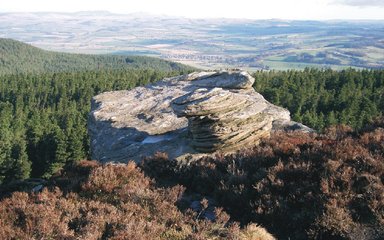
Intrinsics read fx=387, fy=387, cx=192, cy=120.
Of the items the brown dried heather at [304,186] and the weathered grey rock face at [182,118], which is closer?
the brown dried heather at [304,186]

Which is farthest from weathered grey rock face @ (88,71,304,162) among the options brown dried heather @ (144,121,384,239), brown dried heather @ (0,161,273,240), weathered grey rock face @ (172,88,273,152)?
brown dried heather @ (0,161,273,240)

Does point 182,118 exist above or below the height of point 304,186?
below

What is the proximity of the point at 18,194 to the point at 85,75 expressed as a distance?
148992mm

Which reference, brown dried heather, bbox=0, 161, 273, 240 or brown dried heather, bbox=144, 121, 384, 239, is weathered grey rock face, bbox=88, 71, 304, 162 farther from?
brown dried heather, bbox=0, 161, 273, 240

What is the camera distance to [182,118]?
2483 cm

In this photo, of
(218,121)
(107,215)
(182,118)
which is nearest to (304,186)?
(107,215)

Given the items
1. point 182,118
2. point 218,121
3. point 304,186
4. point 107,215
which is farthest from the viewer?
point 182,118

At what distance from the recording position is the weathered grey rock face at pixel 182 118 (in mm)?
16984

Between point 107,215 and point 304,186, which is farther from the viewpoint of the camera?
point 304,186

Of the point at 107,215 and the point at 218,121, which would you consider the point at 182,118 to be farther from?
the point at 107,215

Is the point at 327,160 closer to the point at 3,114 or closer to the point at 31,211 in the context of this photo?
the point at 31,211

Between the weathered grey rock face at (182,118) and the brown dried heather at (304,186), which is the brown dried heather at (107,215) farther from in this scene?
the weathered grey rock face at (182,118)

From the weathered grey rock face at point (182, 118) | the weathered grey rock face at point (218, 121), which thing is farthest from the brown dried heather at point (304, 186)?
the weathered grey rock face at point (182, 118)

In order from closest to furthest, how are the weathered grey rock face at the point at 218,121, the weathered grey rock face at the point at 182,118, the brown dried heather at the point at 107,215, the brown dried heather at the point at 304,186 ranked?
the brown dried heather at the point at 107,215 < the brown dried heather at the point at 304,186 < the weathered grey rock face at the point at 218,121 < the weathered grey rock face at the point at 182,118
